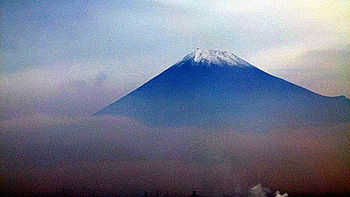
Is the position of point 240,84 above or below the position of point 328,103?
above

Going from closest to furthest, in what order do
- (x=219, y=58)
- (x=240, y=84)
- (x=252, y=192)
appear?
(x=252, y=192) → (x=219, y=58) → (x=240, y=84)

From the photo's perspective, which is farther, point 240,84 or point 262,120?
point 240,84

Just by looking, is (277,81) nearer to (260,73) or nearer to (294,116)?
(260,73)

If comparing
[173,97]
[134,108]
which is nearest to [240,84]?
[173,97]

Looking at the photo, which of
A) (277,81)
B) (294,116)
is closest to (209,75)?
(277,81)

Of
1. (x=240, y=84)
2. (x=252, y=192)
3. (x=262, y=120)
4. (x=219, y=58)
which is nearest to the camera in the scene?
(x=252, y=192)

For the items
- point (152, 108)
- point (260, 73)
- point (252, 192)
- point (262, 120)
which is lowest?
point (252, 192)
